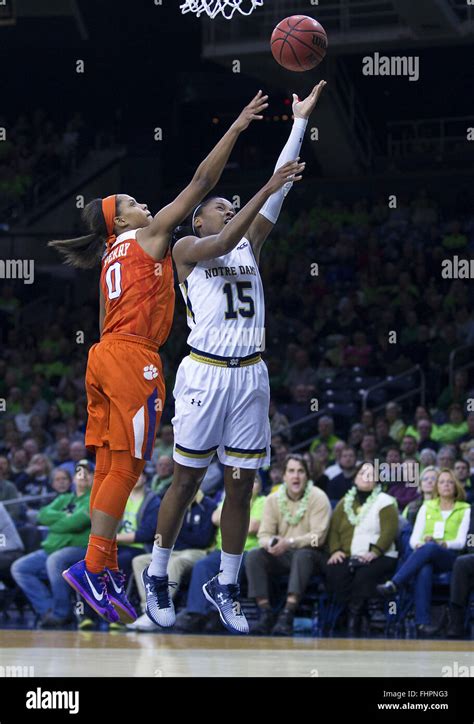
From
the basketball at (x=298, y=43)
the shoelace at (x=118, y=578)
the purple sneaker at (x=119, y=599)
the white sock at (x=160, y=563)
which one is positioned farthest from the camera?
the basketball at (x=298, y=43)

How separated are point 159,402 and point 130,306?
0.54 m

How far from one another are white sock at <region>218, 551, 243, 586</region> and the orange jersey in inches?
48.5

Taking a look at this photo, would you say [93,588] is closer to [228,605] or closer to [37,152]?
[228,605]

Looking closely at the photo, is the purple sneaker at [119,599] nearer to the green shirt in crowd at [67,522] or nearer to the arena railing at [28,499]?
the green shirt in crowd at [67,522]

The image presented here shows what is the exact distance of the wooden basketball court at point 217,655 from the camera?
609cm

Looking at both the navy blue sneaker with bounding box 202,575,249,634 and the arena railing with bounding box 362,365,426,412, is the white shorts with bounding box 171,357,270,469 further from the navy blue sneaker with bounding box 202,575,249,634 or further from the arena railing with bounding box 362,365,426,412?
the arena railing with bounding box 362,365,426,412

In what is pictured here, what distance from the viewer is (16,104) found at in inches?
836

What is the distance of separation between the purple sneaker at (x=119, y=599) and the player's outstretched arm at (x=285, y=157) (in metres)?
1.91

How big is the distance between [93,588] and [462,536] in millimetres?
4719

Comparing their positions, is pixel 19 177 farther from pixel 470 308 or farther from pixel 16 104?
pixel 470 308

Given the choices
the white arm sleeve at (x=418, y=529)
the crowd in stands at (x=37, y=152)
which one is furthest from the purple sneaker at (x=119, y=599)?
the crowd in stands at (x=37, y=152)

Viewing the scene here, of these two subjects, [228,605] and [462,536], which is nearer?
[228,605]

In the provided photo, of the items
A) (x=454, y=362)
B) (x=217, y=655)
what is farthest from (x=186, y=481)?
(x=454, y=362)

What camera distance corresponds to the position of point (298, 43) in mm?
6891
